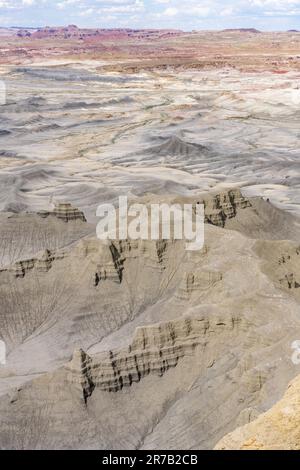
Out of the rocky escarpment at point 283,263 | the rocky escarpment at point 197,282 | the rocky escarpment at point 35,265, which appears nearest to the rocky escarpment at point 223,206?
the rocky escarpment at point 283,263

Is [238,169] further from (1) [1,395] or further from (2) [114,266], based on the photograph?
(1) [1,395]

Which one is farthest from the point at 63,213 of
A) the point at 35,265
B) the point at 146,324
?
the point at 146,324

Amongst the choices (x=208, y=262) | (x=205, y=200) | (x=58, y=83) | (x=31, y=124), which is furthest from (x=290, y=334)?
(x=58, y=83)

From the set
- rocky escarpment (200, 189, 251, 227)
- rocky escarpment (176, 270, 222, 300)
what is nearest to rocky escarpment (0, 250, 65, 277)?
rocky escarpment (176, 270, 222, 300)

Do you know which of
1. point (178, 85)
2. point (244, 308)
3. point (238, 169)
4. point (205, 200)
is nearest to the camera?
point (244, 308)

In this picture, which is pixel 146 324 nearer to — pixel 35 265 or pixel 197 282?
pixel 197 282

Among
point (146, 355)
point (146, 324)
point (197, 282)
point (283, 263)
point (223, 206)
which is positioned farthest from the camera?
point (223, 206)

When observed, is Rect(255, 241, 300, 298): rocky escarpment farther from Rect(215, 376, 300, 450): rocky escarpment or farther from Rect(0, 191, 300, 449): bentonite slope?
Rect(215, 376, 300, 450): rocky escarpment
